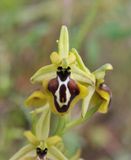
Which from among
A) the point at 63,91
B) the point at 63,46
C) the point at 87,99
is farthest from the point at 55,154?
the point at 63,46

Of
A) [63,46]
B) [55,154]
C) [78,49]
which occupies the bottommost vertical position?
[55,154]

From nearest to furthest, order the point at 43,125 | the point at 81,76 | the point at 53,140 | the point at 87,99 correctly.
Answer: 1. the point at 81,76
2. the point at 87,99
3. the point at 53,140
4. the point at 43,125

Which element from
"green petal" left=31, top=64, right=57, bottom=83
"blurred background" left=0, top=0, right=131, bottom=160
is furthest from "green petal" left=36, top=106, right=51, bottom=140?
"blurred background" left=0, top=0, right=131, bottom=160

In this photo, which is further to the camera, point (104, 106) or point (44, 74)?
point (104, 106)

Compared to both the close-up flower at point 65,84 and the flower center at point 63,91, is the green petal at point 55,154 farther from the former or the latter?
the flower center at point 63,91

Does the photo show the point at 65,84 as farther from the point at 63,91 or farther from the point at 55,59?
the point at 55,59

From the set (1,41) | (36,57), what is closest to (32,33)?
(1,41)
